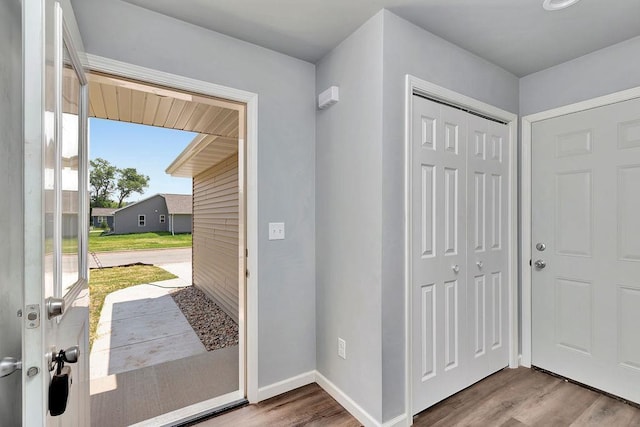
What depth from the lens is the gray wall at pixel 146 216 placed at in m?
11.0

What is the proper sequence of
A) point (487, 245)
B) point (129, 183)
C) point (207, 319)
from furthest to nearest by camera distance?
point (129, 183) → point (207, 319) → point (487, 245)

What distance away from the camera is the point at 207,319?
4184mm

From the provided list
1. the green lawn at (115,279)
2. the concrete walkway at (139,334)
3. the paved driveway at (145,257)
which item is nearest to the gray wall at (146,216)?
the paved driveway at (145,257)

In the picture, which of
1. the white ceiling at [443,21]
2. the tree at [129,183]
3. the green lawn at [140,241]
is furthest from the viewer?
the green lawn at [140,241]

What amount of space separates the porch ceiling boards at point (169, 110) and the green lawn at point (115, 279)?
2.82 m

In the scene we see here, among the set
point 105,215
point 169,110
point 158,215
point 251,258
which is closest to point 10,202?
point 251,258

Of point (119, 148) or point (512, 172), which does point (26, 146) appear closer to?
point (512, 172)

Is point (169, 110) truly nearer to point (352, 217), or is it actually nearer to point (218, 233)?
point (352, 217)

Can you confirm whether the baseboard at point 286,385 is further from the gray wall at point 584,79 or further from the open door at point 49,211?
the gray wall at point 584,79

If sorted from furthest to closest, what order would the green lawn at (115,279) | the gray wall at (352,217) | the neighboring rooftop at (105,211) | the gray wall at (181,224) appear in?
the gray wall at (181,224)
the neighboring rooftop at (105,211)
the green lawn at (115,279)
the gray wall at (352,217)

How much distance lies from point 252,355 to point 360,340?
75 cm

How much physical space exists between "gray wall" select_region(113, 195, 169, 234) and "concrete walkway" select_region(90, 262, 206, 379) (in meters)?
6.46

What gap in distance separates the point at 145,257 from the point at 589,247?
10.6 metres

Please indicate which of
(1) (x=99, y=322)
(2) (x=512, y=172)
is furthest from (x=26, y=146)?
(1) (x=99, y=322)
